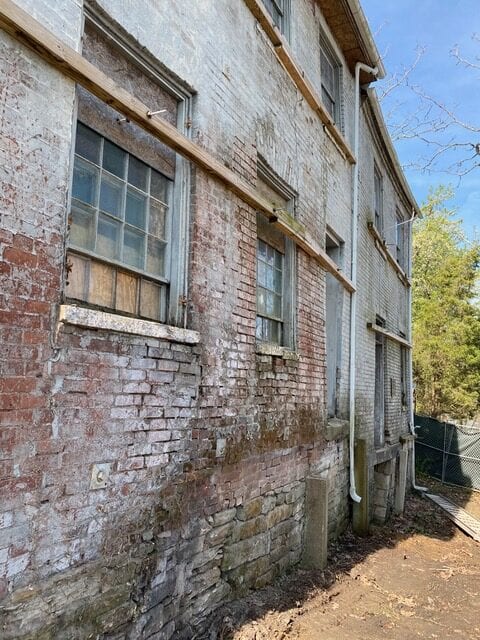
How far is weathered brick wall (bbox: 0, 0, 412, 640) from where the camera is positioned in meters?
2.52

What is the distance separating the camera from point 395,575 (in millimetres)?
6203

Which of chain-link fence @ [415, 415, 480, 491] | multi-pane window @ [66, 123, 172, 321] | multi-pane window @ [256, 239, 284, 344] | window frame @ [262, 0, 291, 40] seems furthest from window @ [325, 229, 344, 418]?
chain-link fence @ [415, 415, 480, 491]

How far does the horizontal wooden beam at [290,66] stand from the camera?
5191mm

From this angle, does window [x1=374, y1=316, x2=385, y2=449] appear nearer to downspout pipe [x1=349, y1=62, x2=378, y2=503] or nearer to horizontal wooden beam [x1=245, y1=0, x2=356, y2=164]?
downspout pipe [x1=349, y1=62, x2=378, y2=503]

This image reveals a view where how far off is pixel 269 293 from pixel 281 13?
3.56 meters

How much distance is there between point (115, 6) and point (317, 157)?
4.09m

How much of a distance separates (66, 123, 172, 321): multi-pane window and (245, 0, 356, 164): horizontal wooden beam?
2510mm

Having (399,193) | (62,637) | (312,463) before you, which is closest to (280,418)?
(312,463)

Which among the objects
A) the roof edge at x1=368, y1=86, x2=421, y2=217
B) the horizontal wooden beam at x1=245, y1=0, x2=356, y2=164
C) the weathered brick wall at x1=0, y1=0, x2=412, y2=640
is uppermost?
the roof edge at x1=368, y1=86, x2=421, y2=217

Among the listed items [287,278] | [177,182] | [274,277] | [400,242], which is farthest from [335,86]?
[400,242]

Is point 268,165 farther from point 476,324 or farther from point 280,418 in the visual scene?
point 476,324

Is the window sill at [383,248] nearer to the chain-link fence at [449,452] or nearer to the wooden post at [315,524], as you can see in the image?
the chain-link fence at [449,452]

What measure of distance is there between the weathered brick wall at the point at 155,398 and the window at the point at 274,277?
0.17m

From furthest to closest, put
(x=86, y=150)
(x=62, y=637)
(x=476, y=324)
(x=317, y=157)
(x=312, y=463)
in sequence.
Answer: (x=476, y=324) → (x=317, y=157) → (x=312, y=463) → (x=86, y=150) → (x=62, y=637)
